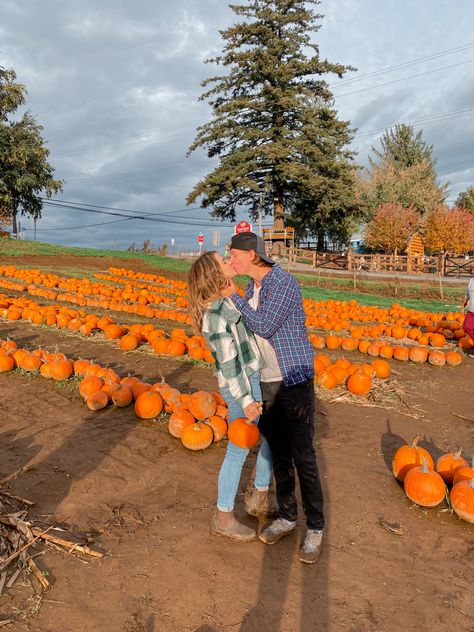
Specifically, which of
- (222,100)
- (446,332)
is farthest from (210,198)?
(446,332)

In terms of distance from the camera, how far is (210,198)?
41.1 metres

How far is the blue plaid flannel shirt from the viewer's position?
9.68 ft

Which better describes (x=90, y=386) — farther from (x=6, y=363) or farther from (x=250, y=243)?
(x=250, y=243)

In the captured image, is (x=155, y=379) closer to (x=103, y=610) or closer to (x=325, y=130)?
(x=103, y=610)

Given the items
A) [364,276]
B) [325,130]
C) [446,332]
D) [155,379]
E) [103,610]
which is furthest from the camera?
[325,130]

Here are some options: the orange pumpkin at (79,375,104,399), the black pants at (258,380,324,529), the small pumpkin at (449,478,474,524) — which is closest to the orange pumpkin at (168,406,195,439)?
the orange pumpkin at (79,375,104,399)

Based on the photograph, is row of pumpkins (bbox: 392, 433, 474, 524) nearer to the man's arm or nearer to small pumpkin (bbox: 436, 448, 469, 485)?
small pumpkin (bbox: 436, 448, 469, 485)

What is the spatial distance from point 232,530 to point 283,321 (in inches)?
59.1

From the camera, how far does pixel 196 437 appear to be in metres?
4.58

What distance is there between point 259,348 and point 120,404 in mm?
2984

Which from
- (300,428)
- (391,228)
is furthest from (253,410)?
(391,228)

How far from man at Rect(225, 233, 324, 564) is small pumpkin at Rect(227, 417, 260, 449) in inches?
7.8

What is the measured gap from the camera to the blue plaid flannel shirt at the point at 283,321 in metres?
2.95

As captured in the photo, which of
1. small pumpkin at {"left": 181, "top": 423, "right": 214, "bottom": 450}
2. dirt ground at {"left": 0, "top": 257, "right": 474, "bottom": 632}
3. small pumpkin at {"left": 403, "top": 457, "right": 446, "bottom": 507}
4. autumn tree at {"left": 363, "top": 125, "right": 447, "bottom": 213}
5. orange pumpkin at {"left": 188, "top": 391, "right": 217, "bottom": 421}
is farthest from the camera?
autumn tree at {"left": 363, "top": 125, "right": 447, "bottom": 213}
